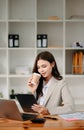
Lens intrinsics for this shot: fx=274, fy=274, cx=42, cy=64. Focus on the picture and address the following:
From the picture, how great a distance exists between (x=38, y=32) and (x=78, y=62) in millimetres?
802

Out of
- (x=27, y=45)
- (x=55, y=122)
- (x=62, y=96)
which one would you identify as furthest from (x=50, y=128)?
(x=27, y=45)

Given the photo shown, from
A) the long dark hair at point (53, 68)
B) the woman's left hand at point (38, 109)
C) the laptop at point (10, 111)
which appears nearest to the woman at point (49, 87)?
the long dark hair at point (53, 68)

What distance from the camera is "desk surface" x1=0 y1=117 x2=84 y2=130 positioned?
1.90m

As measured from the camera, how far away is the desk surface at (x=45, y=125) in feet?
6.25

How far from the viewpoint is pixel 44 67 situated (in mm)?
2764

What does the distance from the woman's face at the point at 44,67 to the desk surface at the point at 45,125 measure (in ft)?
2.38

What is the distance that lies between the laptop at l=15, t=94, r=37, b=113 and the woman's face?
428mm

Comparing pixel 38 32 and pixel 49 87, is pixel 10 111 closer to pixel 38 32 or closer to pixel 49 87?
pixel 49 87

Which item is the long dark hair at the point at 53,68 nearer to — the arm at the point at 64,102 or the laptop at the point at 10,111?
the arm at the point at 64,102

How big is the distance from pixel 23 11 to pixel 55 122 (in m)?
2.68

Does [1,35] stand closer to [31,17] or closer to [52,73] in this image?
[31,17]

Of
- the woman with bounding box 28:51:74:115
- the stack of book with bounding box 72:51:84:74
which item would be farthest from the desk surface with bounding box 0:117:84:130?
the stack of book with bounding box 72:51:84:74

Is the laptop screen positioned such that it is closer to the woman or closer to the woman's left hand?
the woman's left hand

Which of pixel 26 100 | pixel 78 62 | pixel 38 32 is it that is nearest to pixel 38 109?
pixel 26 100
